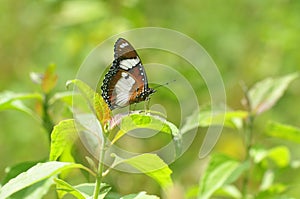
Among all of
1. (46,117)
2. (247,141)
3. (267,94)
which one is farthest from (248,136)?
(46,117)

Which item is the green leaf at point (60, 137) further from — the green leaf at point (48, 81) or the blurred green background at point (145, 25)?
the blurred green background at point (145, 25)

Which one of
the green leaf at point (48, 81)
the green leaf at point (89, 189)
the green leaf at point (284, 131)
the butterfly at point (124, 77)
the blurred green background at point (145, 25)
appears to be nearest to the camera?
the green leaf at point (89, 189)

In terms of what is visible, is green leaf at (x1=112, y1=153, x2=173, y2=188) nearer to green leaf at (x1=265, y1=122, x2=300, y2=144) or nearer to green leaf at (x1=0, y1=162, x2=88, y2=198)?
green leaf at (x1=0, y1=162, x2=88, y2=198)

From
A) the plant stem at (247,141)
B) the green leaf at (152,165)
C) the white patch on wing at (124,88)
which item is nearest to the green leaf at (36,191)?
the green leaf at (152,165)

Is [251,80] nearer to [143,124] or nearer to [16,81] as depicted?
[16,81]

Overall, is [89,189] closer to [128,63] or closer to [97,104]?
[97,104]

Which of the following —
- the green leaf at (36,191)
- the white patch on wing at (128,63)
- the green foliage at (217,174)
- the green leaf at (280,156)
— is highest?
the white patch on wing at (128,63)
